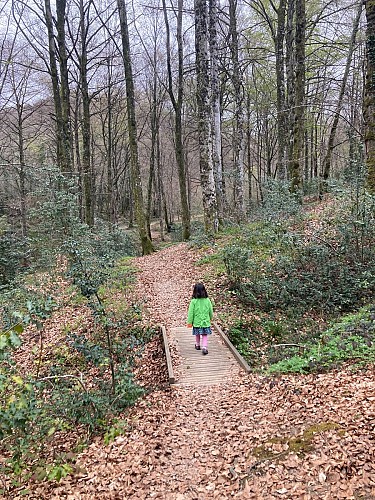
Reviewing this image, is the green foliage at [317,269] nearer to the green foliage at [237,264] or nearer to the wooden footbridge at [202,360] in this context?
the green foliage at [237,264]

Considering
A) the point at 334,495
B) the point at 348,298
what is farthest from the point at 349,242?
the point at 334,495

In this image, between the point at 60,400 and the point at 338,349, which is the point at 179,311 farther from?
the point at 338,349

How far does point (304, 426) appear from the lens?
4.97m

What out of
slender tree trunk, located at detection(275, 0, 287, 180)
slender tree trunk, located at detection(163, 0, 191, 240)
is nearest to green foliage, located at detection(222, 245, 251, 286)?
slender tree trunk, located at detection(275, 0, 287, 180)

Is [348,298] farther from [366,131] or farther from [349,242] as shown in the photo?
[366,131]

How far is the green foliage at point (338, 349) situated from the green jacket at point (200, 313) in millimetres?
1713

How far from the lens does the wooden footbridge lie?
24.2 feet

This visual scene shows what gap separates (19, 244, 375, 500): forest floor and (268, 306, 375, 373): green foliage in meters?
0.35

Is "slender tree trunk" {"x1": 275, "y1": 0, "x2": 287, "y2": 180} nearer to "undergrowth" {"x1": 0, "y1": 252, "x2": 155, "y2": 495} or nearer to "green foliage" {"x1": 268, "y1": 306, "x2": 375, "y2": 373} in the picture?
"green foliage" {"x1": 268, "y1": 306, "x2": 375, "y2": 373}

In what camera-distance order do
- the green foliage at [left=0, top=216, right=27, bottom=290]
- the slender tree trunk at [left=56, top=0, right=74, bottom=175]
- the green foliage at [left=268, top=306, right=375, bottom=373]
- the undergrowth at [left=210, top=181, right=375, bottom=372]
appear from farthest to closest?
the green foliage at [left=0, top=216, right=27, bottom=290] < the slender tree trunk at [left=56, top=0, right=74, bottom=175] < the undergrowth at [left=210, top=181, right=375, bottom=372] < the green foliage at [left=268, top=306, right=375, bottom=373]

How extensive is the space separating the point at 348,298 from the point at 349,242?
5.77 ft

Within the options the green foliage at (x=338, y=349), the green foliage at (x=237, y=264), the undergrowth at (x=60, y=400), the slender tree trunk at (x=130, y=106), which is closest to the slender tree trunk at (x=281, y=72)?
the slender tree trunk at (x=130, y=106)

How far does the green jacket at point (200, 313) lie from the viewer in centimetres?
830

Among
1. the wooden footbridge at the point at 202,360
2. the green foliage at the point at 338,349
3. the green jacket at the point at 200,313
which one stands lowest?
the wooden footbridge at the point at 202,360
